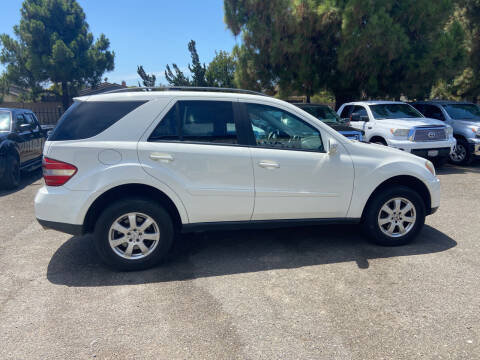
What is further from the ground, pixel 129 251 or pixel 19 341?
pixel 129 251

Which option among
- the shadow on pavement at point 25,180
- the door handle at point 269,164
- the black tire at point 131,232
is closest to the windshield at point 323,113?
the door handle at point 269,164

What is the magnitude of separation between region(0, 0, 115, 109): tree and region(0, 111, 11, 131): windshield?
17.0m

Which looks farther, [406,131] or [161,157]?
[406,131]

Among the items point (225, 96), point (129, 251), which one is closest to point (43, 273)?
point (129, 251)

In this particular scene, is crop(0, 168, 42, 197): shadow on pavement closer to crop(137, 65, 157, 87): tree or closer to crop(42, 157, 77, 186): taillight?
crop(42, 157, 77, 186): taillight

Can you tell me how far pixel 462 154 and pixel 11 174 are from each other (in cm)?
1104

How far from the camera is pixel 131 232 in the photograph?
399 centimetres

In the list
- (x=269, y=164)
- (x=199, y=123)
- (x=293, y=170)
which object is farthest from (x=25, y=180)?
(x=293, y=170)

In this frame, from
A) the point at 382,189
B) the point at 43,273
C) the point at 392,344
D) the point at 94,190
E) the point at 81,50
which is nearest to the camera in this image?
the point at 392,344

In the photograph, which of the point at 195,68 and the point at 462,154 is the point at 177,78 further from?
the point at 462,154

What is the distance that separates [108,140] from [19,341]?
191cm

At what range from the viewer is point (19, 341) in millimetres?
2908

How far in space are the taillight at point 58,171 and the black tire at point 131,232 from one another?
1.63 ft

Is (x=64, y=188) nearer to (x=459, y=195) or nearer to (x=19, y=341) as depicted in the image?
(x=19, y=341)
